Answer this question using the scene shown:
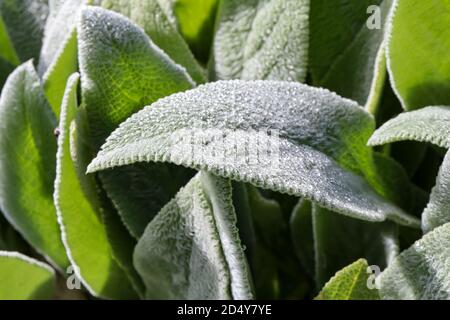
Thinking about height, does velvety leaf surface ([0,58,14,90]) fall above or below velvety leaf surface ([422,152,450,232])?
above

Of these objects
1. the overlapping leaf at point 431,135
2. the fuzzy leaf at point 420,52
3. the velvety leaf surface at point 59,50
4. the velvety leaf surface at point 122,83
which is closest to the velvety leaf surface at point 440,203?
the overlapping leaf at point 431,135

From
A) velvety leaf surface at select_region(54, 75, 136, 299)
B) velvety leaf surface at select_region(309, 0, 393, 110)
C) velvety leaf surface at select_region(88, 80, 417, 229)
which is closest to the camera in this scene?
velvety leaf surface at select_region(88, 80, 417, 229)

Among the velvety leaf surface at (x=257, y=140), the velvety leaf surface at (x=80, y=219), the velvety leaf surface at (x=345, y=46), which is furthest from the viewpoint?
the velvety leaf surface at (x=345, y=46)

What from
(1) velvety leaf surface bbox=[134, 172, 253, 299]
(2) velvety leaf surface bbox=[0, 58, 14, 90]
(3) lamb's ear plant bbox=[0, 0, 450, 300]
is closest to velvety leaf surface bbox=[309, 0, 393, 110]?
(3) lamb's ear plant bbox=[0, 0, 450, 300]

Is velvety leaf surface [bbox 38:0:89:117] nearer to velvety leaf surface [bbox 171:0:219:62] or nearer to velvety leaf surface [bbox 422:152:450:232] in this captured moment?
velvety leaf surface [bbox 171:0:219:62]

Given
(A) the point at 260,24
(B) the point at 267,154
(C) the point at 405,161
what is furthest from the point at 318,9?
(B) the point at 267,154

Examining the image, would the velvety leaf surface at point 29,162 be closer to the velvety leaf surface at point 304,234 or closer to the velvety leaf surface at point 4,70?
the velvety leaf surface at point 4,70

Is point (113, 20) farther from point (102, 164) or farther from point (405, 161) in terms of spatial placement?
point (405, 161)
